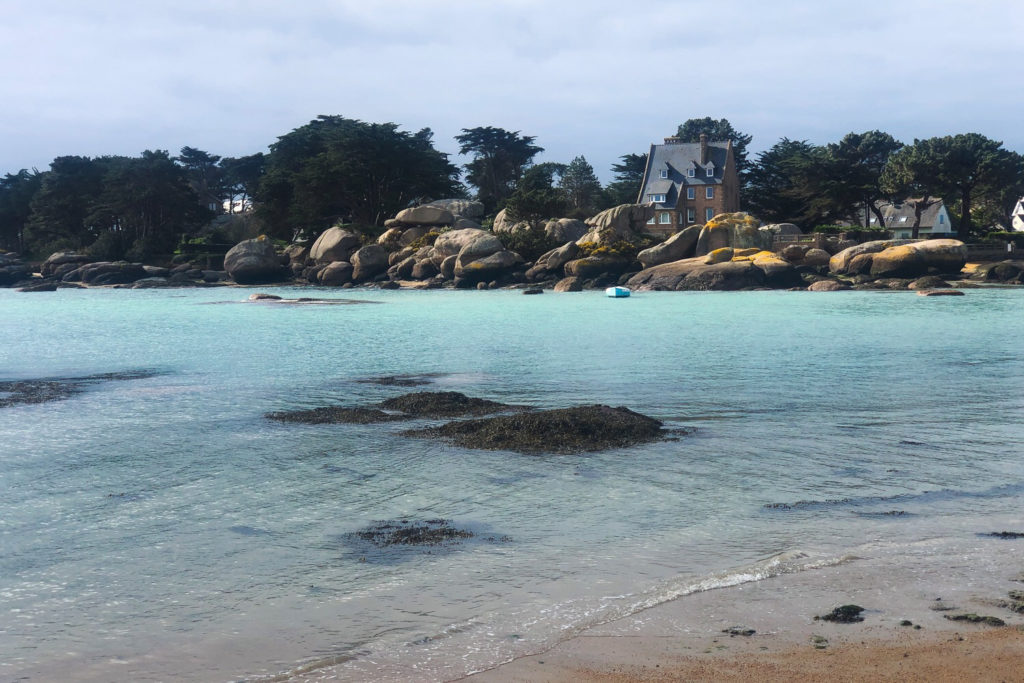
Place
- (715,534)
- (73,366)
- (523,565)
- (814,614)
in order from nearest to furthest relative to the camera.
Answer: (814,614) → (523,565) → (715,534) → (73,366)

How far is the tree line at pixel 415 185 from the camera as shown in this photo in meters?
69.2

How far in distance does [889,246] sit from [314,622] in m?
56.6

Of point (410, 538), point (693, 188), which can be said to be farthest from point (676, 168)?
point (410, 538)

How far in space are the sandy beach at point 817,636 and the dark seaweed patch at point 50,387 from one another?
1370 cm

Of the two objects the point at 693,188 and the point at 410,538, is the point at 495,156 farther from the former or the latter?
the point at 410,538

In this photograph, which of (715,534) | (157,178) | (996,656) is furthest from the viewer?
(157,178)

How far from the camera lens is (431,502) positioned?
350 inches

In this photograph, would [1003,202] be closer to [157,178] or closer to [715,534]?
[157,178]

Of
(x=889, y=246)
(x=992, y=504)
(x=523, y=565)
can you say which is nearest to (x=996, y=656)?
(x=523, y=565)

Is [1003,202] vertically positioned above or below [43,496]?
above

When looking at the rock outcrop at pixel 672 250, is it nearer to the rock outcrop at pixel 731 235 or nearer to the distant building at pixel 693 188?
the rock outcrop at pixel 731 235

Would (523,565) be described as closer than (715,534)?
Yes

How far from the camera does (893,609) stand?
222 inches

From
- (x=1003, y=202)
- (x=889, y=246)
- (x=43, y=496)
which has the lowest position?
(x=43, y=496)
